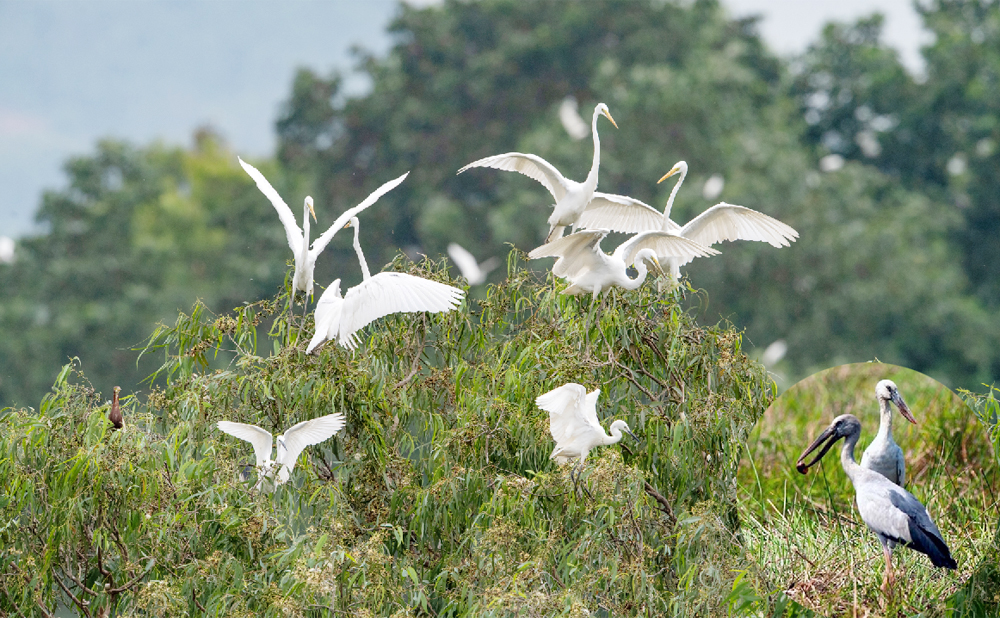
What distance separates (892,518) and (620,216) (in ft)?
8.37

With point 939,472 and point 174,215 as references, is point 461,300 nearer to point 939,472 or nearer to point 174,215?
point 939,472

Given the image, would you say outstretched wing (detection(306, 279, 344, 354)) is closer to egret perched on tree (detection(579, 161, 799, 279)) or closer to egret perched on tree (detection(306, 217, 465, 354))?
egret perched on tree (detection(306, 217, 465, 354))

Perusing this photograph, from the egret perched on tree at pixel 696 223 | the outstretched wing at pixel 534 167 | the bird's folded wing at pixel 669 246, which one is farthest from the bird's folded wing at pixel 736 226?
the outstretched wing at pixel 534 167

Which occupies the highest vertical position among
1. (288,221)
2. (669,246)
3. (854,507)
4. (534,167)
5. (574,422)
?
(534,167)

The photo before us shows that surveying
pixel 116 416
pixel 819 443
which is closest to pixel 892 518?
pixel 819 443

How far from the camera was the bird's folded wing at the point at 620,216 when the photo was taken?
6316 millimetres

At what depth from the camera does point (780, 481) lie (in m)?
4.71

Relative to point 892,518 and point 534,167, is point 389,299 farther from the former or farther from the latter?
point 892,518

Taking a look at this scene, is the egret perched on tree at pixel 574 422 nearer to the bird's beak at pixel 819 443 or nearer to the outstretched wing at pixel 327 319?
the bird's beak at pixel 819 443

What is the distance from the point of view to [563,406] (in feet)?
15.4

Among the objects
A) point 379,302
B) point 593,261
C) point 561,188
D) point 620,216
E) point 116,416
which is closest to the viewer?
point 379,302

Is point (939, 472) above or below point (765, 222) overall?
below

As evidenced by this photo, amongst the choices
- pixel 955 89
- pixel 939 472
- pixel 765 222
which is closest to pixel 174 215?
Answer: pixel 955 89

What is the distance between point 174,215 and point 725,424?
18.3 m
